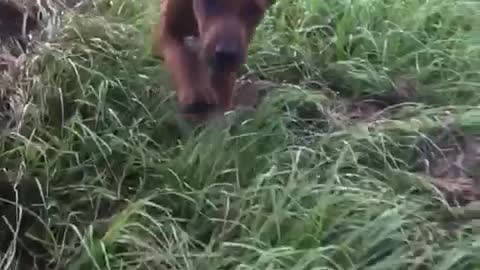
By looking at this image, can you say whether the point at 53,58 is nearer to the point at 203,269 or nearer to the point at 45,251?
the point at 45,251

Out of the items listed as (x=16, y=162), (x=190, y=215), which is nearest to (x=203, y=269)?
(x=190, y=215)

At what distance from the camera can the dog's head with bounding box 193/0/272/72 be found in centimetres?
344

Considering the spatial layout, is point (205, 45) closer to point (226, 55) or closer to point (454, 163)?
point (226, 55)

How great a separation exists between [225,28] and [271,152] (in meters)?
0.43

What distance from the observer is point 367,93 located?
13.0ft

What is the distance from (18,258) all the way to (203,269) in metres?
0.58

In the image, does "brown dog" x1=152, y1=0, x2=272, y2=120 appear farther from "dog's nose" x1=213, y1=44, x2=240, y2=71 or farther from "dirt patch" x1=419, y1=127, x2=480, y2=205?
"dirt patch" x1=419, y1=127, x2=480, y2=205

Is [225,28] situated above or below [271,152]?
above

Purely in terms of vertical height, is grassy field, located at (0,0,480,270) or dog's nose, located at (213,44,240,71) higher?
dog's nose, located at (213,44,240,71)

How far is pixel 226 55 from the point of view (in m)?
3.46

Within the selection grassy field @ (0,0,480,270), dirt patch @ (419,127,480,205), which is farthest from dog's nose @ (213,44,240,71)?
dirt patch @ (419,127,480,205)

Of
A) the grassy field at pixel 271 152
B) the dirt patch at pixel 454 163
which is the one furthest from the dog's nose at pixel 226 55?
the dirt patch at pixel 454 163

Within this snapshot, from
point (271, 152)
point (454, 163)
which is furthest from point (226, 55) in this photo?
point (454, 163)

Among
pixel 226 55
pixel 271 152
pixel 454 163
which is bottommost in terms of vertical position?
pixel 454 163
